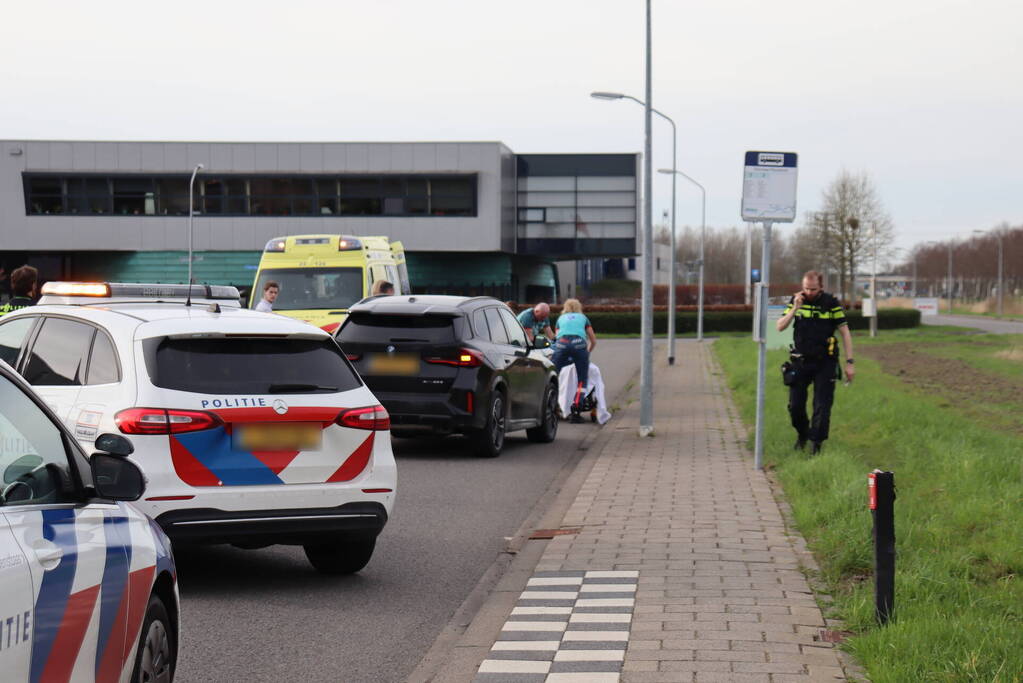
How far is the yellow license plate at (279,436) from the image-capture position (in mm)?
6777

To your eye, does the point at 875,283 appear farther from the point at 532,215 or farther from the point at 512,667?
the point at 512,667

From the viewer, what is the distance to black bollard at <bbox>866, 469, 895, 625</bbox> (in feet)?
19.2

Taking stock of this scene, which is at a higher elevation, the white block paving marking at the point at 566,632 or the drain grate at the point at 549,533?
the white block paving marking at the point at 566,632

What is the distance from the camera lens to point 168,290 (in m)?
8.91

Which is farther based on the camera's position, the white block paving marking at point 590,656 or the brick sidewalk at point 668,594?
the white block paving marking at point 590,656

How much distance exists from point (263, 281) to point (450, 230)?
42.2m

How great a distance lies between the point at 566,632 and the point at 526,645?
288mm

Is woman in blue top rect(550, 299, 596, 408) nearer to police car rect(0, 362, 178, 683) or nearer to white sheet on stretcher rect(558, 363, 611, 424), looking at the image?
white sheet on stretcher rect(558, 363, 611, 424)

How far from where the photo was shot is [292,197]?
6247cm

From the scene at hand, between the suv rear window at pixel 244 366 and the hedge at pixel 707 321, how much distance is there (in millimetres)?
49805

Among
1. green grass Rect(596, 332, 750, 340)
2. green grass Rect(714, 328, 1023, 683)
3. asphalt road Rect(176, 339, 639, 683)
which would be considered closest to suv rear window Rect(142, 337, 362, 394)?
asphalt road Rect(176, 339, 639, 683)

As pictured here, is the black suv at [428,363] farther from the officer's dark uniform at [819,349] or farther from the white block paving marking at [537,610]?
the white block paving marking at [537,610]

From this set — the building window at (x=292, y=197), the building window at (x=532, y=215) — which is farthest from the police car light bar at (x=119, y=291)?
the building window at (x=532, y=215)

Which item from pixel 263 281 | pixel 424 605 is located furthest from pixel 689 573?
pixel 263 281
